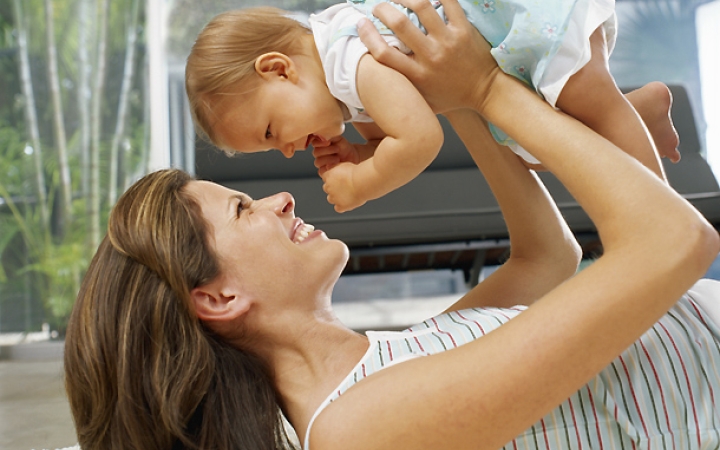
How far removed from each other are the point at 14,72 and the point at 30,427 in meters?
3.07

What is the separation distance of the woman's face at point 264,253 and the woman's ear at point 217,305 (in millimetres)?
22

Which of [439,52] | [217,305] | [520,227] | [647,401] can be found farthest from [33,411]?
[647,401]

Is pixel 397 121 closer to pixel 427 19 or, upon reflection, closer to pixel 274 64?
pixel 427 19

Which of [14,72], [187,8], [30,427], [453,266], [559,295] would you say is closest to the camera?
[559,295]

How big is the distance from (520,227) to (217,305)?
2.16ft

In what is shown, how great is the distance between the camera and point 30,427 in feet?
7.50

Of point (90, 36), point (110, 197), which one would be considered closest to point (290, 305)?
point (110, 197)

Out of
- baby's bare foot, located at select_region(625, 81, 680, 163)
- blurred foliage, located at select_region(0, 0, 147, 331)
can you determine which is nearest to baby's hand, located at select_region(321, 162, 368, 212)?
baby's bare foot, located at select_region(625, 81, 680, 163)

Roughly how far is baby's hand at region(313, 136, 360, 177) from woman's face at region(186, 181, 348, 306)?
17 centimetres

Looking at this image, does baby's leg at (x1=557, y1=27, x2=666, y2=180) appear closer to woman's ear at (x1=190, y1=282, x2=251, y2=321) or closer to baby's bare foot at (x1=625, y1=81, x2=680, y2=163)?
baby's bare foot at (x1=625, y1=81, x2=680, y2=163)

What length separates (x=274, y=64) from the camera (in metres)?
1.34

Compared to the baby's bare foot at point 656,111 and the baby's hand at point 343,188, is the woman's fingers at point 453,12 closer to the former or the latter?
the baby's hand at point 343,188

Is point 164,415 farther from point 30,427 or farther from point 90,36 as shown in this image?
point 90,36

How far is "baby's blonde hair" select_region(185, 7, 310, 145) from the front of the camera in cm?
133
